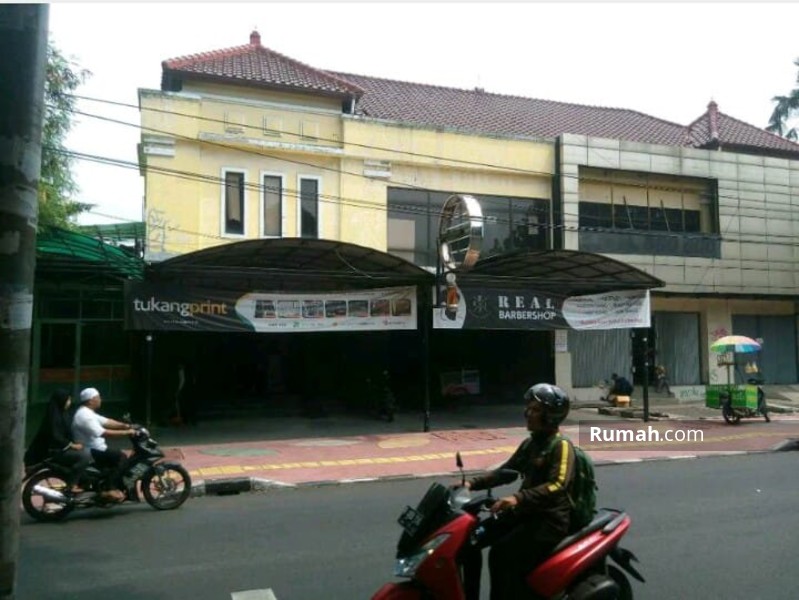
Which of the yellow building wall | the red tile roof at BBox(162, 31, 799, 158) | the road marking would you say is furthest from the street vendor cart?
the road marking

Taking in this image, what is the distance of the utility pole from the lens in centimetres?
257

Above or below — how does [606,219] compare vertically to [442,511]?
above

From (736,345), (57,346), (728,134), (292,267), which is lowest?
(57,346)

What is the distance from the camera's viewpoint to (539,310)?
51.8 feet

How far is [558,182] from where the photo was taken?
66.6 ft

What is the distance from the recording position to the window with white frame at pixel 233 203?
17.1 m

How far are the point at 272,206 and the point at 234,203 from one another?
3.02ft

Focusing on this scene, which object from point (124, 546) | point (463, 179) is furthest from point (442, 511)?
point (463, 179)

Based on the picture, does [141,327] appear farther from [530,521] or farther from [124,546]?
[530,521]

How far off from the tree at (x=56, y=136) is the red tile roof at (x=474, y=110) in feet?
18.3

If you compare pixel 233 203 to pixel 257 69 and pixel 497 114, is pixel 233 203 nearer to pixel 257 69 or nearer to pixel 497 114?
pixel 257 69

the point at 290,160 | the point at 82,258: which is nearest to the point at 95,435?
the point at 82,258

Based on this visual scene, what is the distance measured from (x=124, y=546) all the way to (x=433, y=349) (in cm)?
1419

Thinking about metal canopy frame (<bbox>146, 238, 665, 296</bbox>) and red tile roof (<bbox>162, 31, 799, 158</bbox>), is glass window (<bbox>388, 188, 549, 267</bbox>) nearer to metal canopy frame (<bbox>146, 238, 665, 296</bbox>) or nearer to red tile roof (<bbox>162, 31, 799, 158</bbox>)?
red tile roof (<bbox>162, 31, 799, 158</bbox>)
